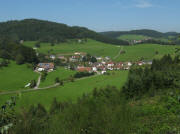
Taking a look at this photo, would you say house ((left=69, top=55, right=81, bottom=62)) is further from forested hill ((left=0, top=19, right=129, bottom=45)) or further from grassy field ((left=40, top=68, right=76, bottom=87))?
forested hill ((left=0, top=19, right=129, bottom=45))

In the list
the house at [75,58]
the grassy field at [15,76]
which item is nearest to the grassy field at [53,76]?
the grassy field at [15,76]

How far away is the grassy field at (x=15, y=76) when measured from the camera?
1361 inches

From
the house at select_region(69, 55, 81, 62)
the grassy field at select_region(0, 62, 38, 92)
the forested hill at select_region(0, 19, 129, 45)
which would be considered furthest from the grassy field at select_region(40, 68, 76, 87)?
the forested hill at select_region(0, 19, 129, 45)

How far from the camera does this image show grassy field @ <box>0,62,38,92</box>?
1361 inches

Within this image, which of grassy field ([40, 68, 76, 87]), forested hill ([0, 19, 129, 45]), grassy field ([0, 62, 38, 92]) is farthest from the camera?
forested hill ([0, 19, 129, 45])

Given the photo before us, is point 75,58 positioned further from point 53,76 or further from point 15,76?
point 15,76

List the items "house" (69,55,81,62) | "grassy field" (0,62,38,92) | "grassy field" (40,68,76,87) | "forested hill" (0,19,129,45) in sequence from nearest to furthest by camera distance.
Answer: "grassy field" (0,62,38,92), "grassy field" (40,68,76,87), "house" (69,55,81,62), "forested hill" (0,19,129,45)

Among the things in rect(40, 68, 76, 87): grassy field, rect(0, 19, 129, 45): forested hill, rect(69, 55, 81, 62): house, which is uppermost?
rect(0, 19, 129, 45): forested hill

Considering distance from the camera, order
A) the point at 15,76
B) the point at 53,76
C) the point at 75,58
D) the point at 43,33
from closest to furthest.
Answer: the point at 15,76 < the point at 53,76 < the point at 75,58 < the point at 43,33

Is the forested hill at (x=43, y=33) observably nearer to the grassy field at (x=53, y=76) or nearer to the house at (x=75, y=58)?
the house at (x=75, y=58)

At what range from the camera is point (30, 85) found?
33.8 m

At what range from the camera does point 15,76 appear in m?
39.6

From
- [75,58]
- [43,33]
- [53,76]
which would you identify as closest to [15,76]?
[53,76]

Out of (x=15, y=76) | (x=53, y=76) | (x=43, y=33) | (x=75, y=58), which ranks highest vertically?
(x=43, y=33)
